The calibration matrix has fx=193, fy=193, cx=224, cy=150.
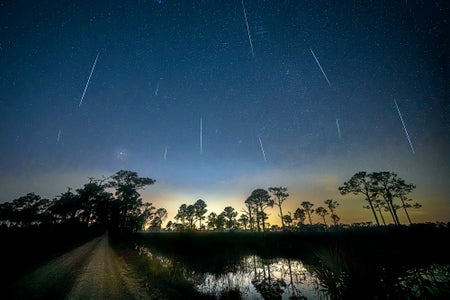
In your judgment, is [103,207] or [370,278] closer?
[370,278]

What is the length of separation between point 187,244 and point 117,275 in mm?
20980

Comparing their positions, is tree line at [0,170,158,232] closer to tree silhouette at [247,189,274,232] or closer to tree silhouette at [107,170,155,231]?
tree silhouette at [107,170,155,231]

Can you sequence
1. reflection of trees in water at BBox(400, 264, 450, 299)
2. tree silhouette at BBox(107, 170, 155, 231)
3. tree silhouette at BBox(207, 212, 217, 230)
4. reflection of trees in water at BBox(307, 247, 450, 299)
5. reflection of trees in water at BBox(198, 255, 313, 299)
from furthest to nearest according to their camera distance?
tree silhouette at BBox(207, 212, 217, 230), tree silhouette at BBox(107, 170, 155, 231), reflection of trees in water at BBox(198, 255, 313, 299), reflection of trees in water at BBox(307, 247, 450, 299), reflection of trees in water at BBox(400, 264, 450, 299)

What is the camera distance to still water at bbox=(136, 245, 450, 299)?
434cm

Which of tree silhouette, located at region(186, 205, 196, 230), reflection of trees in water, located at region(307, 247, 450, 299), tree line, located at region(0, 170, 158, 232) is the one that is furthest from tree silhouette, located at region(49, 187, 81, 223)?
reflection of trees in water, located at region(307, 247, 450, 299)

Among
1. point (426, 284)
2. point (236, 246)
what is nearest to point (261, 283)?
point (426, 284)

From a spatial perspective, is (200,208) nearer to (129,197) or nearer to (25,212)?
(129,197)

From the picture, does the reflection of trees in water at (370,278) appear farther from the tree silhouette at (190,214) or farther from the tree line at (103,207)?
the tree silhouette at (190,214)

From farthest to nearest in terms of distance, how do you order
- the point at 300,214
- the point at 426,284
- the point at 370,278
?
1. the point at 300,214
2. the point at 370,278
3. the point at 426,284

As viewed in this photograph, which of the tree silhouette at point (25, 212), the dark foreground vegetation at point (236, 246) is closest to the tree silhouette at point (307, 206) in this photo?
the dark foreground vegetation at point (236, 246)

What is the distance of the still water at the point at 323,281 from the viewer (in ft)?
14.3

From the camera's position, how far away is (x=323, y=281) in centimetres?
494

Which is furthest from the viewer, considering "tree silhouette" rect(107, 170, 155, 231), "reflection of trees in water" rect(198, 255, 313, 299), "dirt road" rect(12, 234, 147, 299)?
"tree silhouette" rect(107, 170, 155, 231)

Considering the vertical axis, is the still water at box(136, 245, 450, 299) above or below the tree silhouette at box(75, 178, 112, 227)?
below
